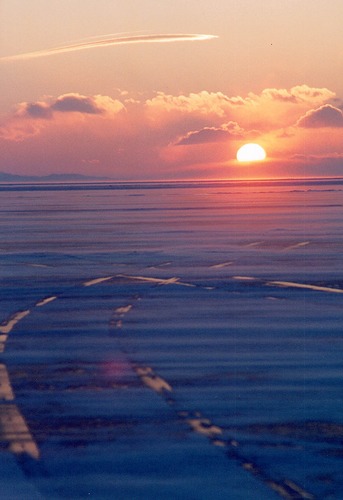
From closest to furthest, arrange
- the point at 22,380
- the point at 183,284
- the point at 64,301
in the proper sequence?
1. the point at 22,380
2. the point at 64,301
3. the point at 183,284

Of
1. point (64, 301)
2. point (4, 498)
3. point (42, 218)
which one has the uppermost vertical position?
point (42, 218)

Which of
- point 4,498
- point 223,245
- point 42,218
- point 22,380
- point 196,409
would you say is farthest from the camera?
point 42,218

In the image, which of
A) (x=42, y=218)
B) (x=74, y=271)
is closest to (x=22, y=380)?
(x=74, y=271)

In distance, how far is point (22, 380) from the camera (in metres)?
10.2

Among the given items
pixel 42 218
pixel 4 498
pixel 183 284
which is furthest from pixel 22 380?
pixel 42 218

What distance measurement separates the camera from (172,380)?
1009 centimetres

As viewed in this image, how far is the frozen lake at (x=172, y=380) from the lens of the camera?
6910mm

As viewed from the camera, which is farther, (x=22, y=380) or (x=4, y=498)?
(x=22, y=380)

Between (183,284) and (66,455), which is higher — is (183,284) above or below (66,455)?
above

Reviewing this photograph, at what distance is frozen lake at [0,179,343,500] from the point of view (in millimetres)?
6910

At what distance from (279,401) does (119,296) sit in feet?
28.2

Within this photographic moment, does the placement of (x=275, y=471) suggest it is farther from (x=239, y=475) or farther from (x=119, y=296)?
(x=119, y=296)

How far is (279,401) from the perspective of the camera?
9.09 m

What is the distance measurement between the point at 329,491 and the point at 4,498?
2288 mm
